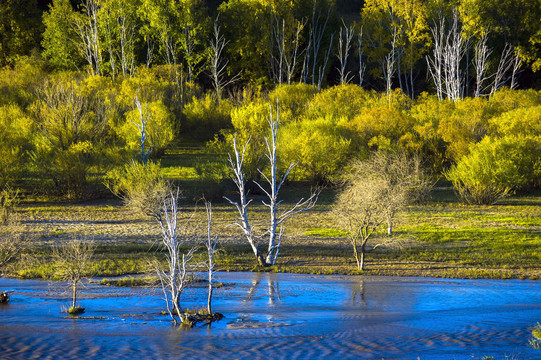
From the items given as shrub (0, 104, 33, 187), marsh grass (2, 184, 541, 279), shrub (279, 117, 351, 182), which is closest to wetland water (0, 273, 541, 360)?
marsh grass (2, 184, 541, 279)

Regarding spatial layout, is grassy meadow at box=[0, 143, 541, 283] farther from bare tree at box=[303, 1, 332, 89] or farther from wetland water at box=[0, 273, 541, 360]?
bare tree at box=[303, 1, 332, 89]

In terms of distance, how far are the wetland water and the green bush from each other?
17.2 m

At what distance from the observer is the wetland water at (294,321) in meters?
15.6

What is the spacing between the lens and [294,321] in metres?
17.9

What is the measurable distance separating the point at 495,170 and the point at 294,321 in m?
25.3

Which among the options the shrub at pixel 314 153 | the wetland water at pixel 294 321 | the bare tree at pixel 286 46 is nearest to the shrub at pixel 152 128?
the shrub at pixel 314 153

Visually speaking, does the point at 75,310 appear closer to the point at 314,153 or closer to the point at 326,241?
the point at 326,241

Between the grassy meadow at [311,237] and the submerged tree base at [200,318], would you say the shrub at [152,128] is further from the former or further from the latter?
the submerged tree base at [200,318]

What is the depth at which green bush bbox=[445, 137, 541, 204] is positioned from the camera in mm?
39250

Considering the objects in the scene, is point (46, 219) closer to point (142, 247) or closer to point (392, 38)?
point (142, 247)

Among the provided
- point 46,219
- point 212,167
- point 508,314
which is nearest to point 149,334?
point 508,314

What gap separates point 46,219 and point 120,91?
24601 millimetres

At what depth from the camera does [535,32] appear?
68.0 m

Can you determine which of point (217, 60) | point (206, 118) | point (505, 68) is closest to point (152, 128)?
point (206, 118)
